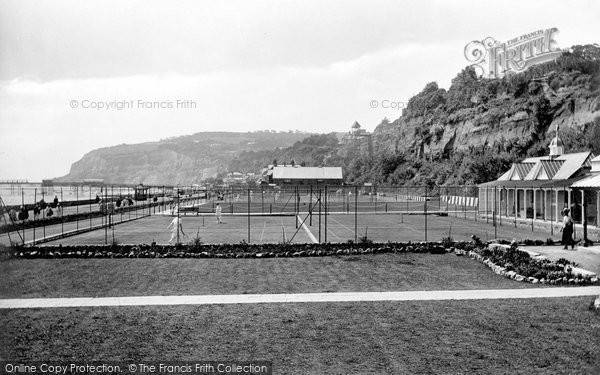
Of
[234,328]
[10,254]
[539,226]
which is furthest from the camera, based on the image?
[539,226]

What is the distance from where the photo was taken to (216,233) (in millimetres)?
33656

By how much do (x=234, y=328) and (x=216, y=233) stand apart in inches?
873

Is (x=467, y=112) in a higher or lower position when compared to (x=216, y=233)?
higher

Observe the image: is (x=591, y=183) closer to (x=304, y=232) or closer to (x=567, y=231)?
(x=567, y=231)

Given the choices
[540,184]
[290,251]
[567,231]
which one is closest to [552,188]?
[540,184]

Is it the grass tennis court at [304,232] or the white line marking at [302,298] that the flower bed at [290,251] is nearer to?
the grass tennis court at [304,232]

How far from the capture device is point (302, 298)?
14719 mm

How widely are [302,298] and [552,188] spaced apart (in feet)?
94.2

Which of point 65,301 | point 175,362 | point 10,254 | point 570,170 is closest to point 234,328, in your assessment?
point 175,362

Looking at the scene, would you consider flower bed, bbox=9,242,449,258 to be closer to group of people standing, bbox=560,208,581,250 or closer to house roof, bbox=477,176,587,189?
group of people standing, bbox=560,208,581,250

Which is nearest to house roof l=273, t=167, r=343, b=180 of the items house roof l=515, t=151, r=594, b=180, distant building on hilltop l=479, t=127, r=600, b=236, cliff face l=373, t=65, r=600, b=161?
cliff face l=373, t=65, r=600, b=161

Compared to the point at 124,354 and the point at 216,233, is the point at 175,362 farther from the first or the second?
the point at 216,233

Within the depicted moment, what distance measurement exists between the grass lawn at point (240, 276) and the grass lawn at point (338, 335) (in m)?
2.26

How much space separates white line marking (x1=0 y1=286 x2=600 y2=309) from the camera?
557 inches
